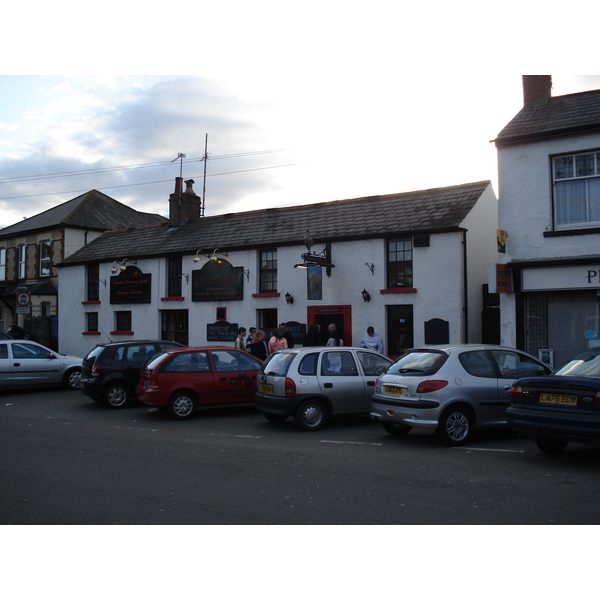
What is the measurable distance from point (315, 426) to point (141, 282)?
588 inches

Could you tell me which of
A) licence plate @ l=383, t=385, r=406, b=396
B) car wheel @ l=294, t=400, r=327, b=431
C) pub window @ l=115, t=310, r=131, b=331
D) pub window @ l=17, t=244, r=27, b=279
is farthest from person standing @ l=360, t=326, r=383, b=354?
pub window @ l=17, t=244, r=27, b=279

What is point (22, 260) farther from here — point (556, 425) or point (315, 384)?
point (556, 425)

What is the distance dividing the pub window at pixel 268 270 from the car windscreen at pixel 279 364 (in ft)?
28.1

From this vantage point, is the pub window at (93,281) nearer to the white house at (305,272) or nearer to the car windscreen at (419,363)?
the white house at (305,272)

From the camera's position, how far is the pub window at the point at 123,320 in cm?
2477

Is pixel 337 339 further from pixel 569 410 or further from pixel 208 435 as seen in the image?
pixel 569 410

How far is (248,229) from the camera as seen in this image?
21859mm

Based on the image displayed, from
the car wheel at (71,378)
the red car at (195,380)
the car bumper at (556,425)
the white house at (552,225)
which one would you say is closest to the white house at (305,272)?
the white house at (552,225)

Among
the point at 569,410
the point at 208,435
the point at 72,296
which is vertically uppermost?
the point at 72,296

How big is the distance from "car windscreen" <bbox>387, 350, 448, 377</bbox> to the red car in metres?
4.22

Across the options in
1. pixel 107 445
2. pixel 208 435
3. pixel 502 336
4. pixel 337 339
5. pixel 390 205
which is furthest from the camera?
pixel 390 205

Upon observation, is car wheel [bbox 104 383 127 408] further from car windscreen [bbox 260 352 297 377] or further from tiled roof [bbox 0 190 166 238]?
tiled roof [bbox 0 190 166 238]

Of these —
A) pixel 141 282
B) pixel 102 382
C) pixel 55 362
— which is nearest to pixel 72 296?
pixel 141 282

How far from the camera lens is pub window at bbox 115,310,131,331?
2477cm
